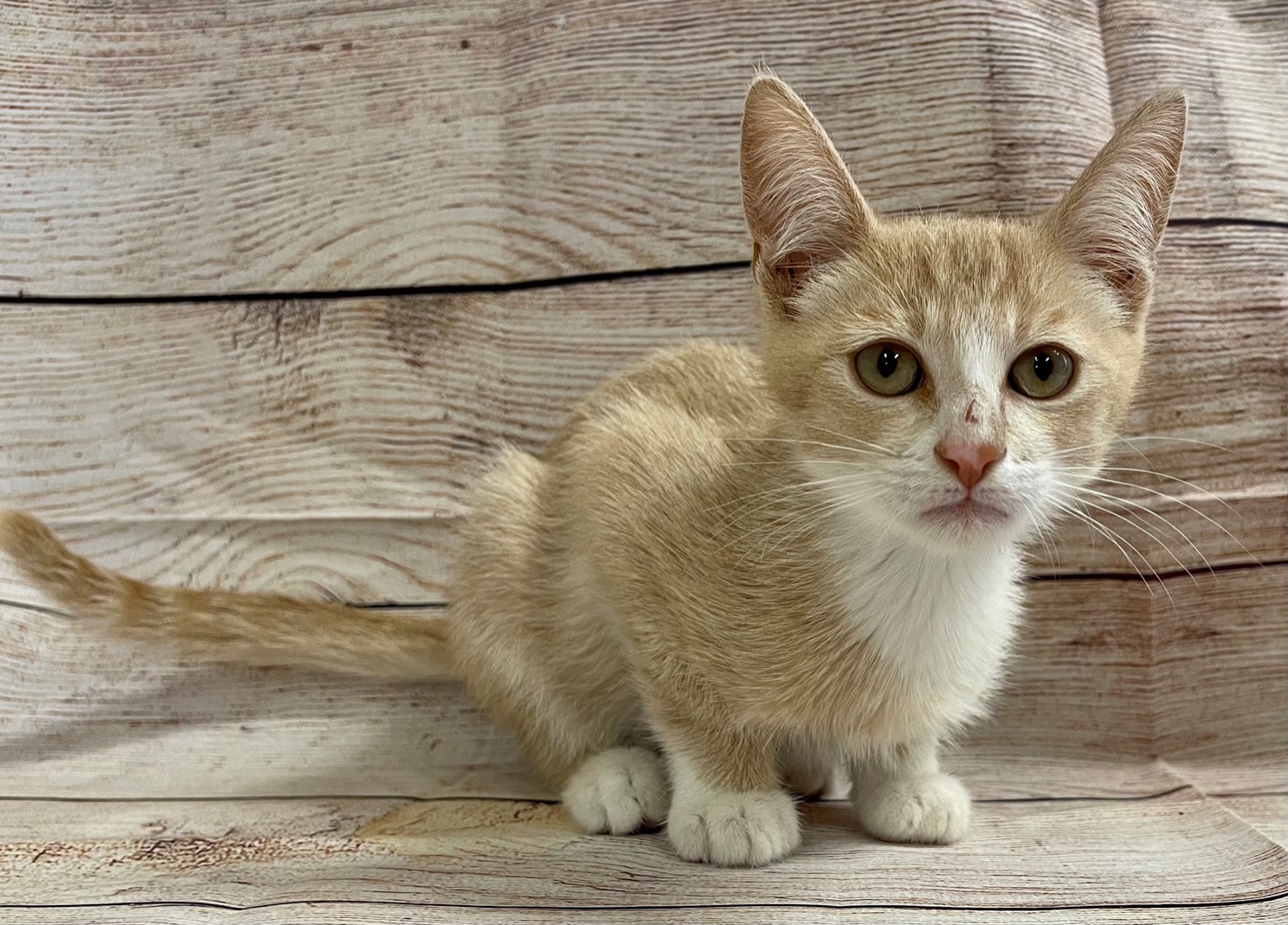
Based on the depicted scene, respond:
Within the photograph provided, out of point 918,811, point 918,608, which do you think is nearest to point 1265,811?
point 918,811

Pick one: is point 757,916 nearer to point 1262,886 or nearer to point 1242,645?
point 1262,886

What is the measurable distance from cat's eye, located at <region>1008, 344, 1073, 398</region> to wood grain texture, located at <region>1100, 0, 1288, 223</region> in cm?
59

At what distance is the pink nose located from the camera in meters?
0.76

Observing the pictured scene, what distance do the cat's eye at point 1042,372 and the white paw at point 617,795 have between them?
54 cm

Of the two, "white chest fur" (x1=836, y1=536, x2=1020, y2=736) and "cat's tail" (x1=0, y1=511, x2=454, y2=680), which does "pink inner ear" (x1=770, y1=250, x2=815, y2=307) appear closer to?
"white chest fur" (x1=836, y1=536, x2=1020, y2=736)

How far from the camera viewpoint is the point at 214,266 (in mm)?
1324

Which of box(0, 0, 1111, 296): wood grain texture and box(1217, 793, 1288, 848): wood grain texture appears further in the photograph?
box(0, 0, 1111, 296): wood grain texture

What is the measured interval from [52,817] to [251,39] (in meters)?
0.98

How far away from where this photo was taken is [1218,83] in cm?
129

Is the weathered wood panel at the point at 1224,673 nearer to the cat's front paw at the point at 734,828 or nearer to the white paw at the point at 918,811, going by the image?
the white paw at the point at 918,811

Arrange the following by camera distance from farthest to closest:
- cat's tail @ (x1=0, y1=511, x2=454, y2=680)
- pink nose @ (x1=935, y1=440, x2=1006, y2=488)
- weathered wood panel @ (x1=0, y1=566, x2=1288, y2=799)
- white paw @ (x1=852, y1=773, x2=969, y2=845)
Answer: weathered wood panel @ (x1=0, y1=566, x2=1288, y2=799) < cat's tail @ (x1=0, y1=511, x2=454, y2=680) < white paw @ (x1=852, y1=773, x2=969, y2=845) < pink nose @ (x1=935, y1=440, x2=1006, y2=488)

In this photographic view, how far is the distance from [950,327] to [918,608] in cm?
26

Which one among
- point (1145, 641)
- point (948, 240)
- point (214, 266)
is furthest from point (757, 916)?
point (214, 266)

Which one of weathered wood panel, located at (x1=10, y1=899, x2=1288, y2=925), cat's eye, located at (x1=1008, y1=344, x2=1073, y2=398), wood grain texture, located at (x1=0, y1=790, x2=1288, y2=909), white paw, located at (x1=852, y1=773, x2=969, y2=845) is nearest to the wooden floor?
wood grain texture, located at (x1=0, y1=790, x2=1288, y2=909)
